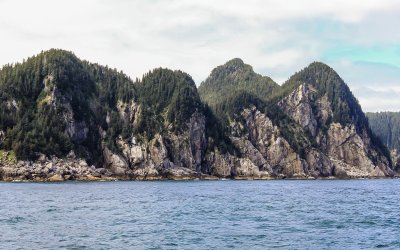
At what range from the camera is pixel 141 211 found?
8469 cm

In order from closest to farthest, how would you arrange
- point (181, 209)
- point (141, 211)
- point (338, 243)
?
point (338, 243), point (141, 211), point (181, 209)

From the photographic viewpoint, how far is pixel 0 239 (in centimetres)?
5441

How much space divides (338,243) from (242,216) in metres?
24.9

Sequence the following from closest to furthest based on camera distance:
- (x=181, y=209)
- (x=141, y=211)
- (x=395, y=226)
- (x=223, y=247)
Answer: (x=223, y=247) < (x=395, y=226) < (x=141, y=211) < (x=181, y=209)

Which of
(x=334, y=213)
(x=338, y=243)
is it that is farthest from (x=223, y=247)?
(x=334, y=213)

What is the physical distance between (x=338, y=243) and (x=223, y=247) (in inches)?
489

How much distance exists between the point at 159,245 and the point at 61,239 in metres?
10.2

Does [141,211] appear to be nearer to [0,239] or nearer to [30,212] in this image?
[30,212]

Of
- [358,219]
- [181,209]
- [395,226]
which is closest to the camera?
[395,226]

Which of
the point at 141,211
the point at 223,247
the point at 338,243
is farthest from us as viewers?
the point at 141,211

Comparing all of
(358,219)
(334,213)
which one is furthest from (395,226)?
(334,213)

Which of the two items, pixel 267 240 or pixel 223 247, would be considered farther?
pixel 267 240

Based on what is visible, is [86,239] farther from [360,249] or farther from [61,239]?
[360,249]

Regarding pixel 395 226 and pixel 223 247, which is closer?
pixel 223 247
